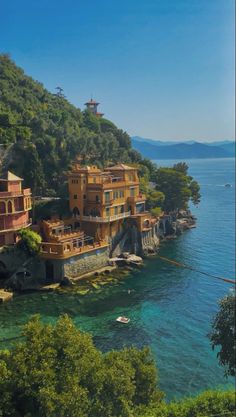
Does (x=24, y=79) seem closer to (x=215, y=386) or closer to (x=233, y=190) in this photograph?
(x=233, y=190)

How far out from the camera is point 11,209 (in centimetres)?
3241

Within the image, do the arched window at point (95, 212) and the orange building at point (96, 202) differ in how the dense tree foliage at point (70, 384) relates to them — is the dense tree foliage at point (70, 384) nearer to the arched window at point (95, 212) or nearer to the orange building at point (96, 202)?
the orange building at point (96, 202)

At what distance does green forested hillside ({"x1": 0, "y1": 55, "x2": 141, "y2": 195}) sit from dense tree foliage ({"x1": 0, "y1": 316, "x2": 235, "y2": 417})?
28.1 meters

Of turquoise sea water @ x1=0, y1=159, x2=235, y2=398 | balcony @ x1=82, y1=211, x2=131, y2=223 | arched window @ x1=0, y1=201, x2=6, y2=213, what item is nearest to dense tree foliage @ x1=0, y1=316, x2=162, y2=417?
turquoise sea water @ x1=0, y1=159, x2=235, y2=398

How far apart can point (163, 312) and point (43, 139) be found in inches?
1044

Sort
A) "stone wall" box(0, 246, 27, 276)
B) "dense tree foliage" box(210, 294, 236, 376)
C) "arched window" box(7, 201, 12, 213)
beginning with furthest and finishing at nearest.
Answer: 1. "arched window" box(7, 201, 12, 213)
2. "stone wall" box(0, 246, 27, 276)
3. "dense tree foliage" box(210, 294, 236, 376)

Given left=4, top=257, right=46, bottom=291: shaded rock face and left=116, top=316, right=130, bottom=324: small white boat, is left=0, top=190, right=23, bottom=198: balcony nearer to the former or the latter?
left=4, top=257, right=46, bottom=291: shaded rock face

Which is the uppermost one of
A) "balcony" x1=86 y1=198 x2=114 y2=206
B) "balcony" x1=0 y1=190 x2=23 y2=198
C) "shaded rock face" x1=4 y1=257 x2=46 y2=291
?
"balcony" x1=0 y1=190 x2=23 y2=198

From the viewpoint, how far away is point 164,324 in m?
24.7

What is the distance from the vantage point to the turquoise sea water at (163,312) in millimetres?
19859

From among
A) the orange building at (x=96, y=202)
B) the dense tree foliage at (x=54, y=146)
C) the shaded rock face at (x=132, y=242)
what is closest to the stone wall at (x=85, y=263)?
the orange building at (x=96, y=202)

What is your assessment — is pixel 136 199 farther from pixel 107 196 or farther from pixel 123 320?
pixel 123 320

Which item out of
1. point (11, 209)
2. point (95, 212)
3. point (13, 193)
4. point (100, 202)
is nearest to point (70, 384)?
point (11, 209)

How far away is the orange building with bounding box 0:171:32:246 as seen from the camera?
105 feet
